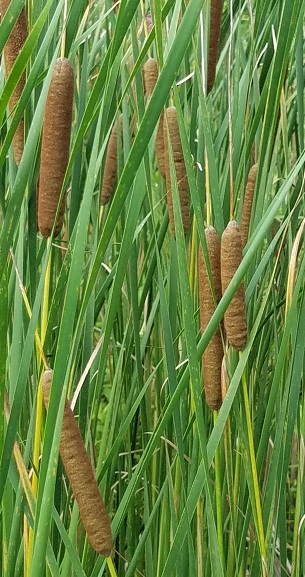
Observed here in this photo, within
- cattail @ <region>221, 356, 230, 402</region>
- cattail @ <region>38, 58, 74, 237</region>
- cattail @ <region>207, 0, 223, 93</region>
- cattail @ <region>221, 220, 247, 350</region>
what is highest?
cattail @ <region>207, 0, 223, 93</region>

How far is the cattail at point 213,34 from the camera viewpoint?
2.14 feet

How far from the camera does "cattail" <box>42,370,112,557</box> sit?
1.60 feet

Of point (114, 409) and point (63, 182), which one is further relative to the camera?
point (114, 409)

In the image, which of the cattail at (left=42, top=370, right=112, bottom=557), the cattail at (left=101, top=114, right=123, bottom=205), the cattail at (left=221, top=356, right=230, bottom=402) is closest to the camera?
the cattail at (left=42, top=370, right=112, bottom=557)

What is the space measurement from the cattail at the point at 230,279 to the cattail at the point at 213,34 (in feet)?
0.73

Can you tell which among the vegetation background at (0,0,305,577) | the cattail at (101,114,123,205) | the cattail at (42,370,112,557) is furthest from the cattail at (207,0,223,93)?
the cattail at (42,370,112,557)

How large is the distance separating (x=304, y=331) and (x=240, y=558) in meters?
0.23

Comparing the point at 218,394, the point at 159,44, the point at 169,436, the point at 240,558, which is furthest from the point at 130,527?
the point at 159,44

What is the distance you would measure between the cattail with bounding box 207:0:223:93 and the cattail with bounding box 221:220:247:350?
0.22 metres

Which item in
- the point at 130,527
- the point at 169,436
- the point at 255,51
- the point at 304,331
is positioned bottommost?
the point at 130,527

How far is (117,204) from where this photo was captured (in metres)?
0.48

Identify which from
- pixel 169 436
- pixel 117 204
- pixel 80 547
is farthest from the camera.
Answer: pixel 169 436

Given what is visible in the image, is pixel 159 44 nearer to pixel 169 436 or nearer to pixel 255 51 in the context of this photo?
pixel 255 51

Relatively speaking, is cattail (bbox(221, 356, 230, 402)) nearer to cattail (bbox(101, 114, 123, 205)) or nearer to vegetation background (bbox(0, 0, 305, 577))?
vegetation background (bbox(0, 0, 305, 577))
